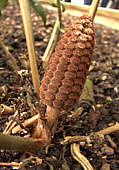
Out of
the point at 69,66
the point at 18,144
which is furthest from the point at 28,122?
the point at 69,66

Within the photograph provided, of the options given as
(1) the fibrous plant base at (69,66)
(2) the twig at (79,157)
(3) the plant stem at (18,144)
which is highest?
(1) the fibrous plant base at (69,66)

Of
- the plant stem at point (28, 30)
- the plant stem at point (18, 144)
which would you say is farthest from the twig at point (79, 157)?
the plant stem at point (28, 30)

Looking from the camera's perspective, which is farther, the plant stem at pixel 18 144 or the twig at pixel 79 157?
the twig at pixel 79 157

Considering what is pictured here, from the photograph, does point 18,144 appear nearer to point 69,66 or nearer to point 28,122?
point 28,122

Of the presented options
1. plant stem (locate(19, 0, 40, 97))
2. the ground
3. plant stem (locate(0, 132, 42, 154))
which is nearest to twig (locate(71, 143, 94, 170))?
the ground

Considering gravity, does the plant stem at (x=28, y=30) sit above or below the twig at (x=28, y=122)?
above

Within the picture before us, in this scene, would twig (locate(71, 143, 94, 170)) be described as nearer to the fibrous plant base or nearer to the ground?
the ground

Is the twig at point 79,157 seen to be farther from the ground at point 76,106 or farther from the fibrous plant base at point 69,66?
the fibrous plant base at point 69,66
